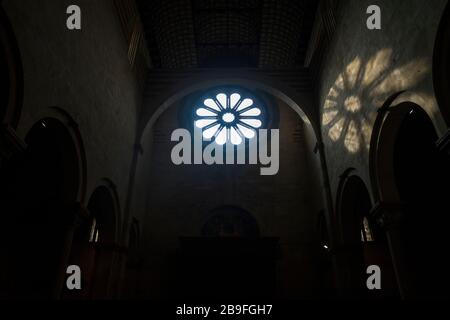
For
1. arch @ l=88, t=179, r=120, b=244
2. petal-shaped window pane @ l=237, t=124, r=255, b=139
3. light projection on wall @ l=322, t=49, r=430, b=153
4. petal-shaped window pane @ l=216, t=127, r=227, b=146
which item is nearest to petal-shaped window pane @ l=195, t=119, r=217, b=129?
petal-shaped window pane @ l=216, t=127, r=227, b=146

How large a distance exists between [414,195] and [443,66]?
11.2 ft

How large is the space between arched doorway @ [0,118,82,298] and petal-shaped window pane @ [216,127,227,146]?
25.3ft

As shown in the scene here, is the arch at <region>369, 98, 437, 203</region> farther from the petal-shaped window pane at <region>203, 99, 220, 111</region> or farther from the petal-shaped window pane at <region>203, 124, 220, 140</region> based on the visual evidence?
the petal-shaped window pane at <region>203, 99, 220, 111</region>

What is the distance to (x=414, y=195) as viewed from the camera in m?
7.32

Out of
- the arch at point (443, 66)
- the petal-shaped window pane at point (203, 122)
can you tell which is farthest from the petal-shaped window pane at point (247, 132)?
the arch at point (443, 66)

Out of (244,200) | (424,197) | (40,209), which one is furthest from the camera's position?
(244,200)

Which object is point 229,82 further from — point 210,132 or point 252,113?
point 252,113

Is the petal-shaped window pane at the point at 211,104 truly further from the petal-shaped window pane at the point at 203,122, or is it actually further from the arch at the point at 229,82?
the arch at the point at 229,82

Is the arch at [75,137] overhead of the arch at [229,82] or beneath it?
beneath

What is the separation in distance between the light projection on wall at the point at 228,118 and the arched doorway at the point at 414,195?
750cm

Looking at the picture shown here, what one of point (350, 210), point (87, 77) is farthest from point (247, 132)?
point (87, 77)

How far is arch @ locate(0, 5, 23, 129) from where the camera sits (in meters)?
4.56

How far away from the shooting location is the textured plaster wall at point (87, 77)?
5.14 meters
